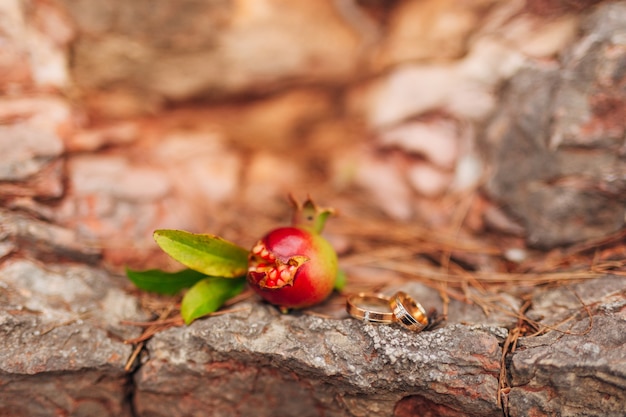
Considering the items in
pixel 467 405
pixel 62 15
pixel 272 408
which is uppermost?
pixel 62 15

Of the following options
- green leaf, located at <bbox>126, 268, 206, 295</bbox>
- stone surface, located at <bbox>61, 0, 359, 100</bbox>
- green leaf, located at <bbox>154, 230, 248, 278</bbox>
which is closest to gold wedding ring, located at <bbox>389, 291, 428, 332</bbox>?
green leaf, located at <bbox>154, 230, 248, 278</bbox>

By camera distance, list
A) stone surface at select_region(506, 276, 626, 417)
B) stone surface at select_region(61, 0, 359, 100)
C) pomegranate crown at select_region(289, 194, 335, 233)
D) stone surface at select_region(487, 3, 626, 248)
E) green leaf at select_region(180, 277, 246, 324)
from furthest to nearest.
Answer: stone surface at select_region(61, 0, 359, 100), stone surface at select_region(487, 3, 626, 248), pomegranate crown at select_region(289, 194, 335, 233), green leaf at select_region(180, 277, 246, 324), stone surface at select_region(506, 276, 626, 417)

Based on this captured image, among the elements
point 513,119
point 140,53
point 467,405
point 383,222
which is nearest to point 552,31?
point 513,119

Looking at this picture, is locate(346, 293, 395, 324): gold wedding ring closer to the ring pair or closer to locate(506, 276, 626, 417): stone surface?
the ring pair

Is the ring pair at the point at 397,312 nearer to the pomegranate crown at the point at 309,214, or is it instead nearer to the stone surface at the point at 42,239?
the pomegranate crown at the point at 309,214

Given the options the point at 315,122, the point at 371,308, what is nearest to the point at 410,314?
the point at 371,308

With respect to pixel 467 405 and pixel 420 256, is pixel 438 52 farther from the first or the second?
pixel 467 405

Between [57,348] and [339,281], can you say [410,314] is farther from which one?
[57,348]
